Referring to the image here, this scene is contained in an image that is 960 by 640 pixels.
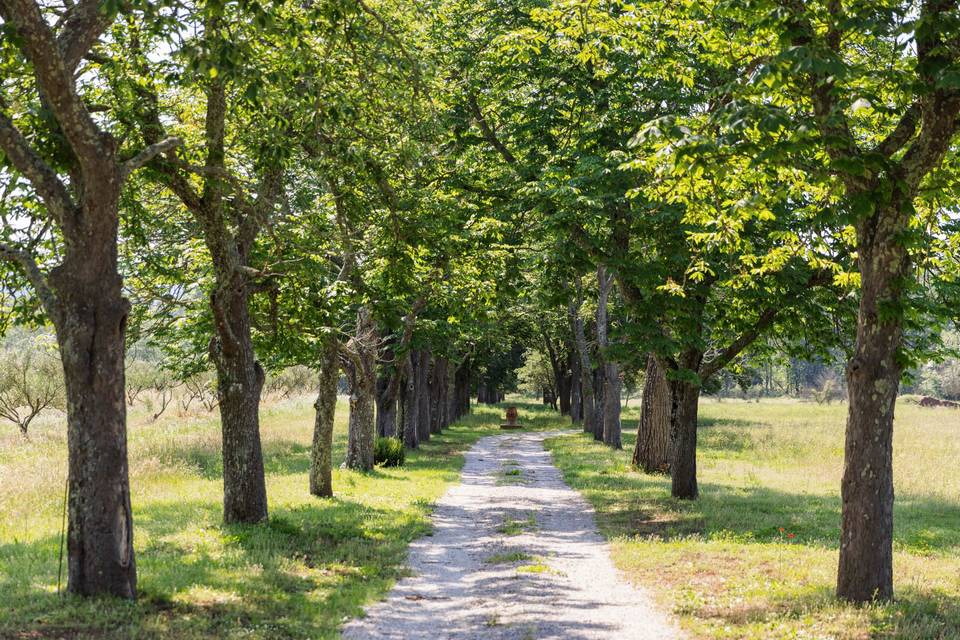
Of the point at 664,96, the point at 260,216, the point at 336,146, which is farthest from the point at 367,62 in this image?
the point at 664,96

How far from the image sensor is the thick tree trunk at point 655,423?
24.1 metres

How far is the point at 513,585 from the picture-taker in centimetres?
1048

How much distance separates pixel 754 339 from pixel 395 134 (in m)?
8.61

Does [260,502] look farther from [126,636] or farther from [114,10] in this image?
[114,10]

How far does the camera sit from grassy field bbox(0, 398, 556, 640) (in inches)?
309

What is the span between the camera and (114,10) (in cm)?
648

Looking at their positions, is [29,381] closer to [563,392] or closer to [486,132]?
[486,132]

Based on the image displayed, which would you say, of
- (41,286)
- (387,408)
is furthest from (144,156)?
(387,408)

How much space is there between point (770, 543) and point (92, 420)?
10460 millimetres

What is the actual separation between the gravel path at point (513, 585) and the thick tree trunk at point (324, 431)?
268 centimetres

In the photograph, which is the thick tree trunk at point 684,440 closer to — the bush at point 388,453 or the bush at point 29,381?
the bush at point 388,453

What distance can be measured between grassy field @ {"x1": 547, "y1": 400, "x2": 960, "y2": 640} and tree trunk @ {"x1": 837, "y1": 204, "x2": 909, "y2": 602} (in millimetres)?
439

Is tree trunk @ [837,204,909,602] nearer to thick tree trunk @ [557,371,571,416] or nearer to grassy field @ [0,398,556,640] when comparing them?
grassy field @ [0,398,556,640]

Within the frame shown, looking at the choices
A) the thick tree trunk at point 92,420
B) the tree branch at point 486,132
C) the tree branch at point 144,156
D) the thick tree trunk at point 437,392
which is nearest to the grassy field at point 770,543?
the thick tree trunk at point 92,420
